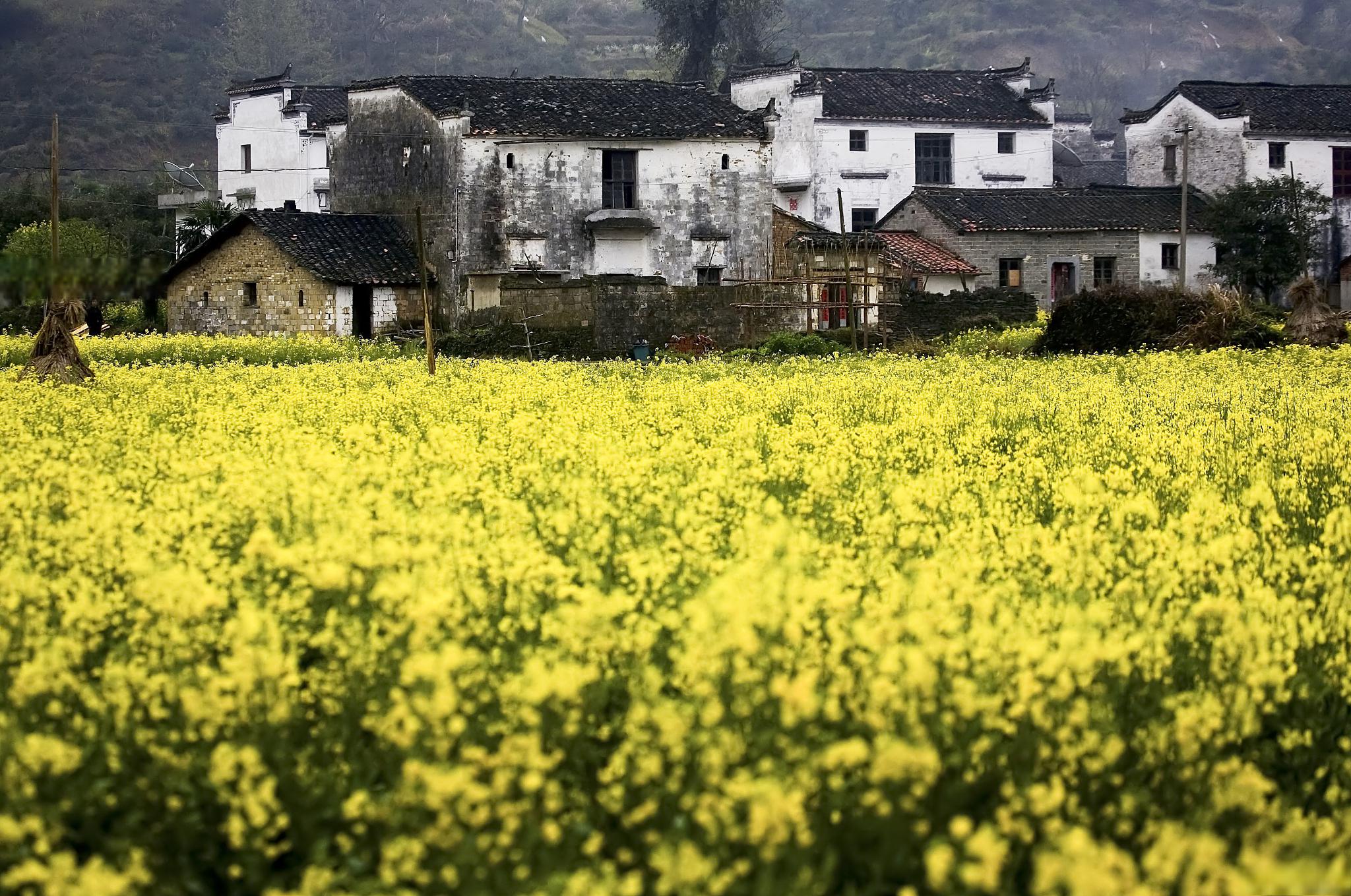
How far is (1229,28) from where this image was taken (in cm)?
10488

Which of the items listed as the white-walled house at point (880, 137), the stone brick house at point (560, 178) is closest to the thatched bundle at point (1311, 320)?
the stone brick house at point (560, 178)

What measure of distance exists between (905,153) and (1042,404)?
38.8 meters

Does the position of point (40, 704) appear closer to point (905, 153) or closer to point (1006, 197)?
point (1006, 197)

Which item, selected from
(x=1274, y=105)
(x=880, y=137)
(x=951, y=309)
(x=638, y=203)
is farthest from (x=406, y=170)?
(x=1274, y=105)

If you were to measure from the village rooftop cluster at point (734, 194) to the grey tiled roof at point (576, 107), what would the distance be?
0.07m

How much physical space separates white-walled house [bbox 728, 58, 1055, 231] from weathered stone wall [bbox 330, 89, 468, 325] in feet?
49.9

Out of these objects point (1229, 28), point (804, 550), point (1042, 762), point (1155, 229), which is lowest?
point (1042, 762)

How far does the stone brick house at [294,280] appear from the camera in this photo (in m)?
37.5

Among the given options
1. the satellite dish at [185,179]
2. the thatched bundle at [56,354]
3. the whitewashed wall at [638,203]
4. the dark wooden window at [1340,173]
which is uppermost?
the satellite dish at [185,179]

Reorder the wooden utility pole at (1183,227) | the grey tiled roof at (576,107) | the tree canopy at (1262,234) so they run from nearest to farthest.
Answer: the grey tiled roof at (576,107) → the wooden utility pole at (1183,227) → the tree canopy at (1262,234)

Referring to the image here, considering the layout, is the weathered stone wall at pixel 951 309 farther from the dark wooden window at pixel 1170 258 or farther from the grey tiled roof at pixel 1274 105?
the grey tiled roof at pixel 1274 105

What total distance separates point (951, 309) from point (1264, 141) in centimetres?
1694

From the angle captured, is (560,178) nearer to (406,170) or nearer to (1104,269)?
(406,170)

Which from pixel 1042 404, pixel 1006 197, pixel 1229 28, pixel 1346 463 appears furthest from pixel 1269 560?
pixel 1229 28
